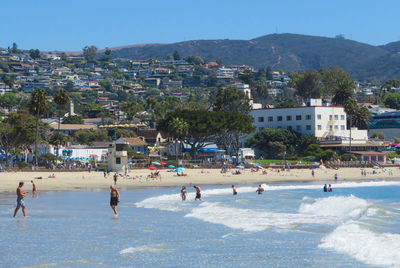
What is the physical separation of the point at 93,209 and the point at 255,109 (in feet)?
260

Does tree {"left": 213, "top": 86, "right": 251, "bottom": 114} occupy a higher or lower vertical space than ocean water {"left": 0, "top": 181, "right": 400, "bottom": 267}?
higher

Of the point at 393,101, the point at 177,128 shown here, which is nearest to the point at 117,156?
the point at 177,128

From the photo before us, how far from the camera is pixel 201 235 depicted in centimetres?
2288

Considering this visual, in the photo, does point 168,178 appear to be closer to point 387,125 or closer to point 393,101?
point 387,125

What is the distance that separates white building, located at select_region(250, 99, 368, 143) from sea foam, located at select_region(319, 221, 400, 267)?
77092mm

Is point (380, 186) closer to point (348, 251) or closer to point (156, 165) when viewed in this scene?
point (156, 165)

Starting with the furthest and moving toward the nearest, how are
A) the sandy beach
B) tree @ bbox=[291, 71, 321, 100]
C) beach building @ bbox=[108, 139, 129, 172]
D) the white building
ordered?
tree @ bbox=[291, 71, 321, 100]
the white building
beach building @ bbox=[108, 139, 129, 172]
the sandy beach

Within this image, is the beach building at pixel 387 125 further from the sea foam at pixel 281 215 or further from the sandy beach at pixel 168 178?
the sea foam at pixel 281 215

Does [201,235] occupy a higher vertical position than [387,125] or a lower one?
lower

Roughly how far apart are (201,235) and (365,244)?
19.4 feet

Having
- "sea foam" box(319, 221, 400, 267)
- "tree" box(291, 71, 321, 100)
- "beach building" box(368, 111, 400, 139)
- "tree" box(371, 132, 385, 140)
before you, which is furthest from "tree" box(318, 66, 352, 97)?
"sea foam" box(319, 221, 400, 267)

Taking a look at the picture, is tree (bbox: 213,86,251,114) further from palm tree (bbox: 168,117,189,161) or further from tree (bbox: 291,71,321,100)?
tree (bbox: 291,71,321,100)

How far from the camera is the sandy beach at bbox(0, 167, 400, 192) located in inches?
2084

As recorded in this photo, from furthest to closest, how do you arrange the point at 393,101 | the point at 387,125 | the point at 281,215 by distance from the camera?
the point at 393,101 → the point at 387,125 → the point at 281,215
